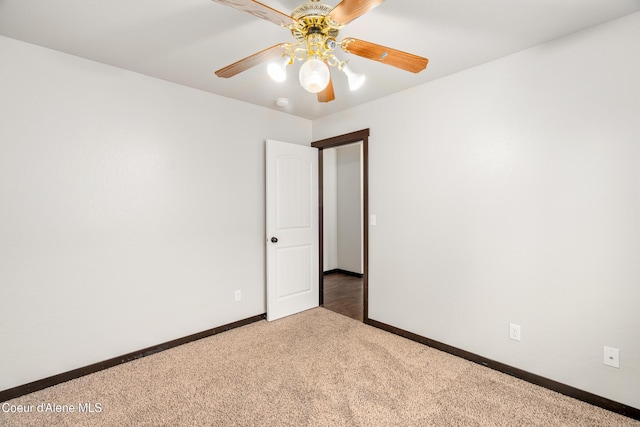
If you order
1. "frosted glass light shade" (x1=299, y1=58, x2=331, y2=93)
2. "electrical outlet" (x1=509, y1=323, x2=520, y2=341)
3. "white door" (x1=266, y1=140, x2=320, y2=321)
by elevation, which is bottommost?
"electrical outlet" (x1=509, y1=323, x2=520, y2=341)

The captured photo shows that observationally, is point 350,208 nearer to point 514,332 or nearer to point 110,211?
point 514,332

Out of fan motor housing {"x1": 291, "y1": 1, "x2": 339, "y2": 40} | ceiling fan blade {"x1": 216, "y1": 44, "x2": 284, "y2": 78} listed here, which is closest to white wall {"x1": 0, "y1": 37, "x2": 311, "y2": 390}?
ceiling fan blade {"x1": 216, "y1": 44, "x2": 284, "y2": 78}

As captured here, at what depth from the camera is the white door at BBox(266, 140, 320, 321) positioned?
10.9ft

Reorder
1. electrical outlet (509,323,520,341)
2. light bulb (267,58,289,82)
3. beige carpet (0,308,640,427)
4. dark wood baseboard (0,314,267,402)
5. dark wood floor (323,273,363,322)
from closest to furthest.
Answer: light bulb (267,58,289,82) < beige carpet (0,308,640,427) < dark wood baseboard (0,314,267,402) < electrical outlet (509,323,520,341) < dark wood floor (323,273,363,322)

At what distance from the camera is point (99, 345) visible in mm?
2322

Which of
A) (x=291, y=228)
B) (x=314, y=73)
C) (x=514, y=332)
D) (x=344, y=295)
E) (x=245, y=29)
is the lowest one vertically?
(x=344, y=295)

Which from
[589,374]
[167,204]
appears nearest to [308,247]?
[167,204]

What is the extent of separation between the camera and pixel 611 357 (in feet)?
6.00

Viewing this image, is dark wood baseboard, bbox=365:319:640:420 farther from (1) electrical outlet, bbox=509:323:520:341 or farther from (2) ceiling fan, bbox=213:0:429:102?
(2) ceiling fan, bbox=213:0:429:102

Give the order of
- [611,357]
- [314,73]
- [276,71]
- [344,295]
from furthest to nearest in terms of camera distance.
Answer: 1. [344,295]
2. [611,357]
3. [276,71]
4. [314,73]

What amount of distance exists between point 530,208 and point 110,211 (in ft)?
10.7

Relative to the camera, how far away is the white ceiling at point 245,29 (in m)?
1.66

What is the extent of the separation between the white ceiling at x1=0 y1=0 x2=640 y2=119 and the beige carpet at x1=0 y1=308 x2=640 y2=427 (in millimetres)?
2411

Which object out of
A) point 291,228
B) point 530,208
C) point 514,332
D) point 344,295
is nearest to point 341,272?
point 344,295
